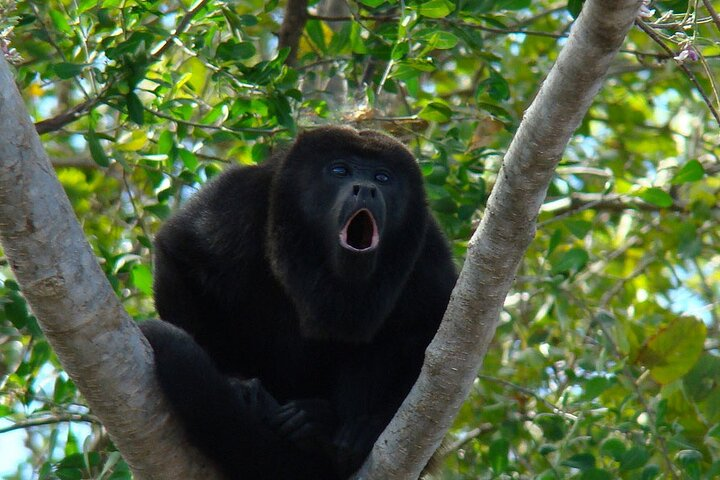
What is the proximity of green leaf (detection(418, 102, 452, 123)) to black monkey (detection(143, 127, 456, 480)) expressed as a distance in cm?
20

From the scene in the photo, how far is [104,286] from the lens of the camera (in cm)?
225

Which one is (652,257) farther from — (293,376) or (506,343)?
(293,376)

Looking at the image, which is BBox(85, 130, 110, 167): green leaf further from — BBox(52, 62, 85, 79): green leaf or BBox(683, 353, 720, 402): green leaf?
BBox(683, 353, 720, 402): green leaf

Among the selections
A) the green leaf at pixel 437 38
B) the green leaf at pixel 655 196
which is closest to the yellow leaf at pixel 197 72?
the green leaf at pixel 437 38

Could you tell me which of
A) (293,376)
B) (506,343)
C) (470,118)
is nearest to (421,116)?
(470,118)

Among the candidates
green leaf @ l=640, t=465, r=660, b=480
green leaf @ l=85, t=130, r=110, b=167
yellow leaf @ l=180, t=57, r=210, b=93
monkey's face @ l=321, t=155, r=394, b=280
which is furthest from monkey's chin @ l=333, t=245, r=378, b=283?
yellow leaf @ l=180, t=57, r=210, b=93

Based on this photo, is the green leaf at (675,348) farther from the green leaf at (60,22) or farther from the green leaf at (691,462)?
the green leaf at (60,22)

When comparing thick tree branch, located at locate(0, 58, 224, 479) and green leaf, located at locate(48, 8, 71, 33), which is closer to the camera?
thick tree branch, located at locate(0, 58, 224, 479)

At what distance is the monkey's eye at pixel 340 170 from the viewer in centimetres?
336

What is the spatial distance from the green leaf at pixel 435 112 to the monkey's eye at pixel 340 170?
0.40 metres

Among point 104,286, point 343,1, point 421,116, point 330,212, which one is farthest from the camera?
point 343,1

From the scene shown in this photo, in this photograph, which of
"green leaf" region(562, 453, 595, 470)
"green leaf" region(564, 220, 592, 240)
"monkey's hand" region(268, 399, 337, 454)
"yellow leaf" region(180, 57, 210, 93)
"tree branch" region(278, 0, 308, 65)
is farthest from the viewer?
"yellow leaf" region(180, 57, 210, 93)

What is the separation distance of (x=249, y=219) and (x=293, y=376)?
55 centimetres

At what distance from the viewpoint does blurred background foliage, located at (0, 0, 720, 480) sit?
3279mm
